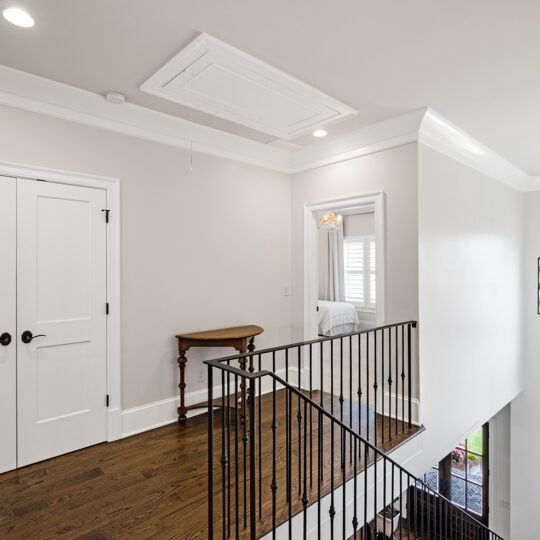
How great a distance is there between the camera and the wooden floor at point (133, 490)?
2068 millimetres

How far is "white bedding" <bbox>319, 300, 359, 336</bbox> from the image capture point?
303 inches

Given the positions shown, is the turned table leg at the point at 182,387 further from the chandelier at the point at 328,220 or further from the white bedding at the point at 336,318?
the white bedding at the point at 336,318

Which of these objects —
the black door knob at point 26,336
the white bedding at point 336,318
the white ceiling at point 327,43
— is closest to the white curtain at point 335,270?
the white bedding at point 336,318

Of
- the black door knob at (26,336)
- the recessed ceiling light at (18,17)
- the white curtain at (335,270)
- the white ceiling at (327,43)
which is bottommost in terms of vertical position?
the black door knob at (26,336)

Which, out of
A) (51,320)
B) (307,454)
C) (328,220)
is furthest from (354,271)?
(51,320)

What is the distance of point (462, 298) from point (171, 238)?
3.07 metres

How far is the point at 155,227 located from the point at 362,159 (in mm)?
2113

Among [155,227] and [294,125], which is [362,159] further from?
[155,227]

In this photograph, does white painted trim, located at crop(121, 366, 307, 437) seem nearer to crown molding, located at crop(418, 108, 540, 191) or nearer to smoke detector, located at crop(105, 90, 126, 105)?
smoke detector, located at crop(105, 90, 126, 105)

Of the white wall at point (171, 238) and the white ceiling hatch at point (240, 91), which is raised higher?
the white ceiling hatch at point (240, 91)

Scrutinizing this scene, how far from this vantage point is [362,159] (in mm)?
3781

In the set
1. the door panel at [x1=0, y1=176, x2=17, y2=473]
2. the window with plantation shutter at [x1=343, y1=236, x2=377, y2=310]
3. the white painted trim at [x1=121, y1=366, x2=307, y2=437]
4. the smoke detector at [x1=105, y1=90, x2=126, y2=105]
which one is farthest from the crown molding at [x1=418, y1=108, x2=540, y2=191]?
the window with plantation shutter at [x1=343, y1=236, x2=377, y2=310]

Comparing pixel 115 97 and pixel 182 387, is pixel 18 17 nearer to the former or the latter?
pixel 115 97

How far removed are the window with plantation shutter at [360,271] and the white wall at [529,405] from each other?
3117 millimetres
